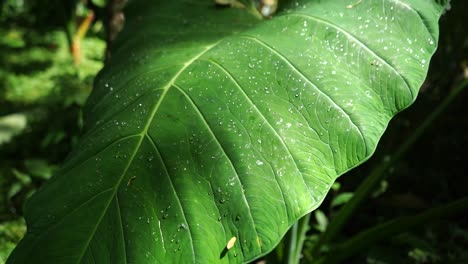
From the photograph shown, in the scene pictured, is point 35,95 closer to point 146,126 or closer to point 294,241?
point 294,241

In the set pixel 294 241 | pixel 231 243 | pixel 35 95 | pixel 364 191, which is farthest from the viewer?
pixel 35 95

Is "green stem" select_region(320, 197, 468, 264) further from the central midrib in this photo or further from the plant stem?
the central midrib

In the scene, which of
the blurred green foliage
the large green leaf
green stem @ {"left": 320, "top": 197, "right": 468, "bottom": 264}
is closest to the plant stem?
green stem @ {"left": 320, "top": 197, "right": 468, "bottom": 264}

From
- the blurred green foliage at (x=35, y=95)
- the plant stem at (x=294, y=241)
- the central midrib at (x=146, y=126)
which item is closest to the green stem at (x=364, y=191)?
the plant stem at (x=294, y=241)

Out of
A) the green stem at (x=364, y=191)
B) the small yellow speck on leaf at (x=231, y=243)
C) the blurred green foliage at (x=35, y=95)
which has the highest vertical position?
the small yellow speck on leaf at (x=231, y=243)

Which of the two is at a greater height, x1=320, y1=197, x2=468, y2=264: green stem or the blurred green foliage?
x1=320, y1=197, x2=468, y2=264: green stem

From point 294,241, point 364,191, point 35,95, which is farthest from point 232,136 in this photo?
point 35,95

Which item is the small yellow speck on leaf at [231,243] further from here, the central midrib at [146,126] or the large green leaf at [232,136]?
the central midrib at [146,126]
